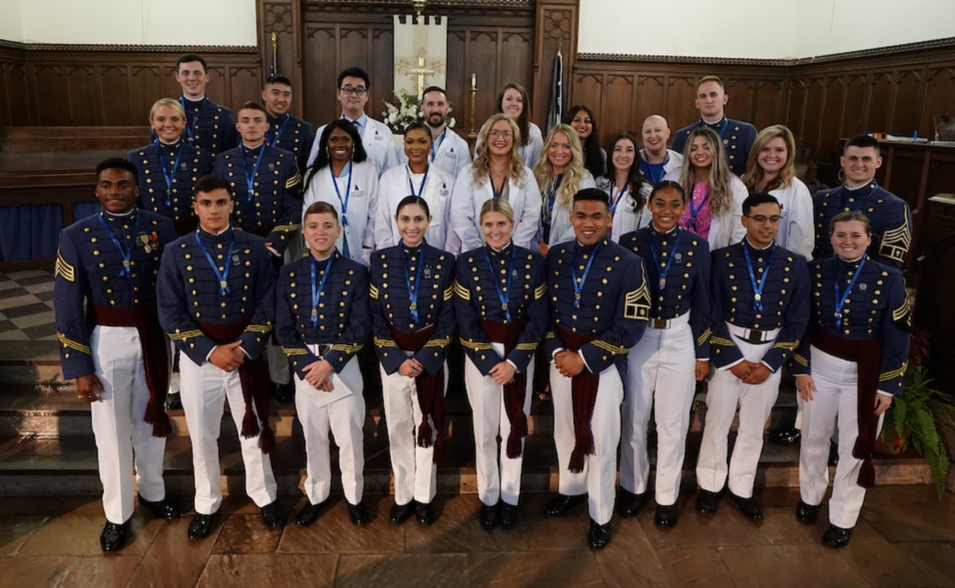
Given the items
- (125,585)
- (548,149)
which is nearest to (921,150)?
(548,149)

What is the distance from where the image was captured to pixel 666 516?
348 centimetres

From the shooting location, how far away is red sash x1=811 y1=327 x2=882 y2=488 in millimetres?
3219

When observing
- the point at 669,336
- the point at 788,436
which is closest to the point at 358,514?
the point at 669,336

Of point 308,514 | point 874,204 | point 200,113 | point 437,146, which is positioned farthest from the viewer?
point 437,146

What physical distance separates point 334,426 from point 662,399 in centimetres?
161

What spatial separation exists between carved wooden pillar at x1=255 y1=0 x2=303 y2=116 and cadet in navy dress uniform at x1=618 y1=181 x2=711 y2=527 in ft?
22.0

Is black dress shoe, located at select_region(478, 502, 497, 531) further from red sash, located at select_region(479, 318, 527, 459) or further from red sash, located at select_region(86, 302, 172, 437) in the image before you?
red sash, located at select_region(86, 302, 172, 437)

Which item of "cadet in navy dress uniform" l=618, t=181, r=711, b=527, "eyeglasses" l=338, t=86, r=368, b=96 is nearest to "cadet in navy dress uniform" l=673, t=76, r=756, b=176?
"cadet in navy dress uniform" l=618, t=181, r=711, b=527

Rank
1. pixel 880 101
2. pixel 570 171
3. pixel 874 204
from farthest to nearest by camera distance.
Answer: pixel 880 101, pixel 570 171, pixel 874 204

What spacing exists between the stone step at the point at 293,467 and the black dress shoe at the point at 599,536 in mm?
520

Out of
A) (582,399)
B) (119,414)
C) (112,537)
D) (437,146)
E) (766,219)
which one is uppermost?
(437,146)

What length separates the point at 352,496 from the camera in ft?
11.3

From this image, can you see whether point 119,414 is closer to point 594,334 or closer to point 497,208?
point 497,208

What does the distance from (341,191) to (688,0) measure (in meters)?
7.09
